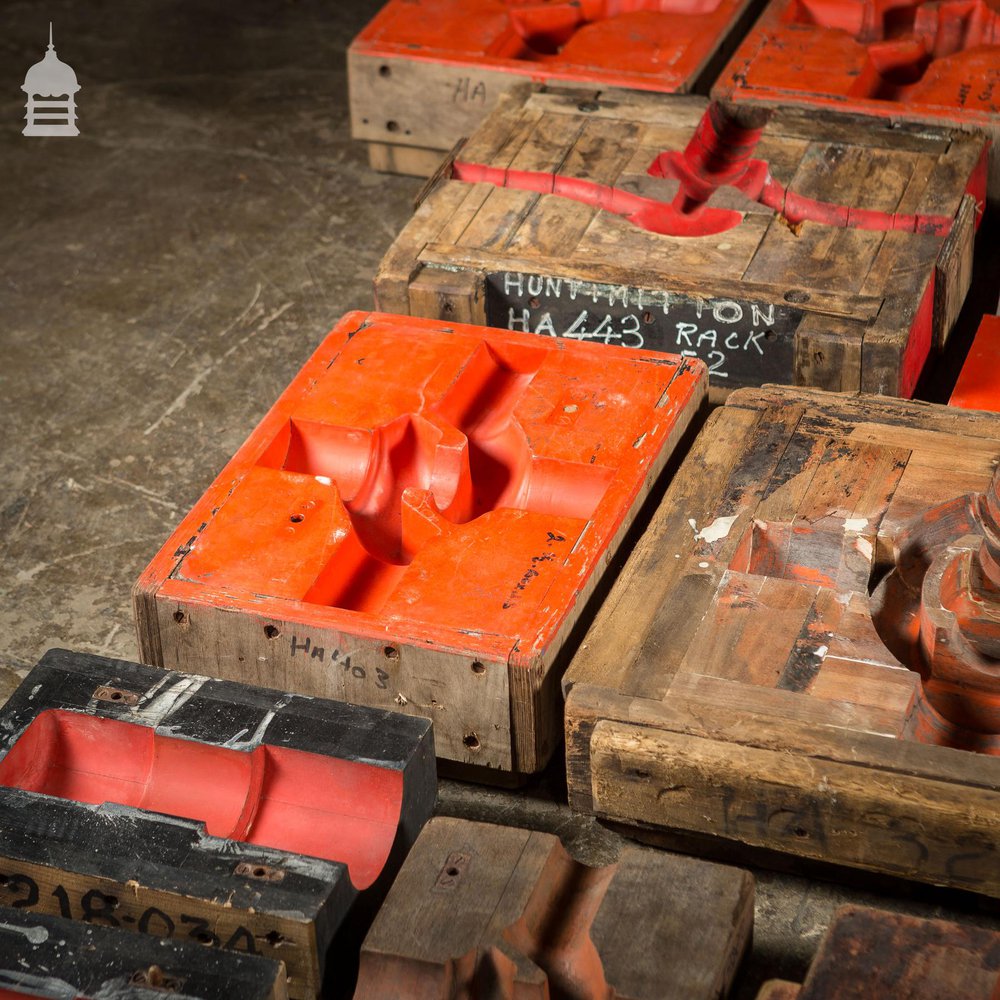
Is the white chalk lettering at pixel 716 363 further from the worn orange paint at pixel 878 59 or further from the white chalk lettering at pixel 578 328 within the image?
the worn orange paint at pixel 878 59

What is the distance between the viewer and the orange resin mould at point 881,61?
5.43 metres

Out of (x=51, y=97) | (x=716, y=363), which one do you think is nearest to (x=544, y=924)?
(x=716, y=363)

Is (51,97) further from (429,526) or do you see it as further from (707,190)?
(429,526)

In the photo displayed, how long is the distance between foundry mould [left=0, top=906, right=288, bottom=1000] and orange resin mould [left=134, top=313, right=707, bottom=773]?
775mm

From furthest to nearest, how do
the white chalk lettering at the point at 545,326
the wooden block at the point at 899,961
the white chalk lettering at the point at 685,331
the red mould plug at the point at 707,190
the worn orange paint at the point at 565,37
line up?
the worn orange paint at the point at 565,37 < the red mould plug at the point at 707,190 < the white chalk lettering at the point at 545,326 < the white chalk lettering at the point at 685,331 < the wooden block at the point at 899,961

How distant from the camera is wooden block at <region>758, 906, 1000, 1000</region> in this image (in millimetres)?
2773

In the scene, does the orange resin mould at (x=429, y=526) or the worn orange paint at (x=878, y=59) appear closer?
the orange resin mould at (x=429, y=526)

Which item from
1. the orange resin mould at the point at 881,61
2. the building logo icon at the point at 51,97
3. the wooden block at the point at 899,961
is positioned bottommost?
the building logo icon at the point at 51,97

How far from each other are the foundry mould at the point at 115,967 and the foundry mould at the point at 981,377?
2251 mm

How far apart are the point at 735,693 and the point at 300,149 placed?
11.9ft

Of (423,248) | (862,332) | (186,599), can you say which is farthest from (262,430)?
(862,332)

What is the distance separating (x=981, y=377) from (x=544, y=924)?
6.65 feet

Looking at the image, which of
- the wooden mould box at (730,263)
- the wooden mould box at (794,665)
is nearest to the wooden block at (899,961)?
the wooden mould box at (794,665)

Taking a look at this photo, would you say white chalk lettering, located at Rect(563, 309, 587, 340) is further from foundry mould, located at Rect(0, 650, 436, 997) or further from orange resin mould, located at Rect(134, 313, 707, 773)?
foundry mould, located at Rect(0, 650, 436, 997)
